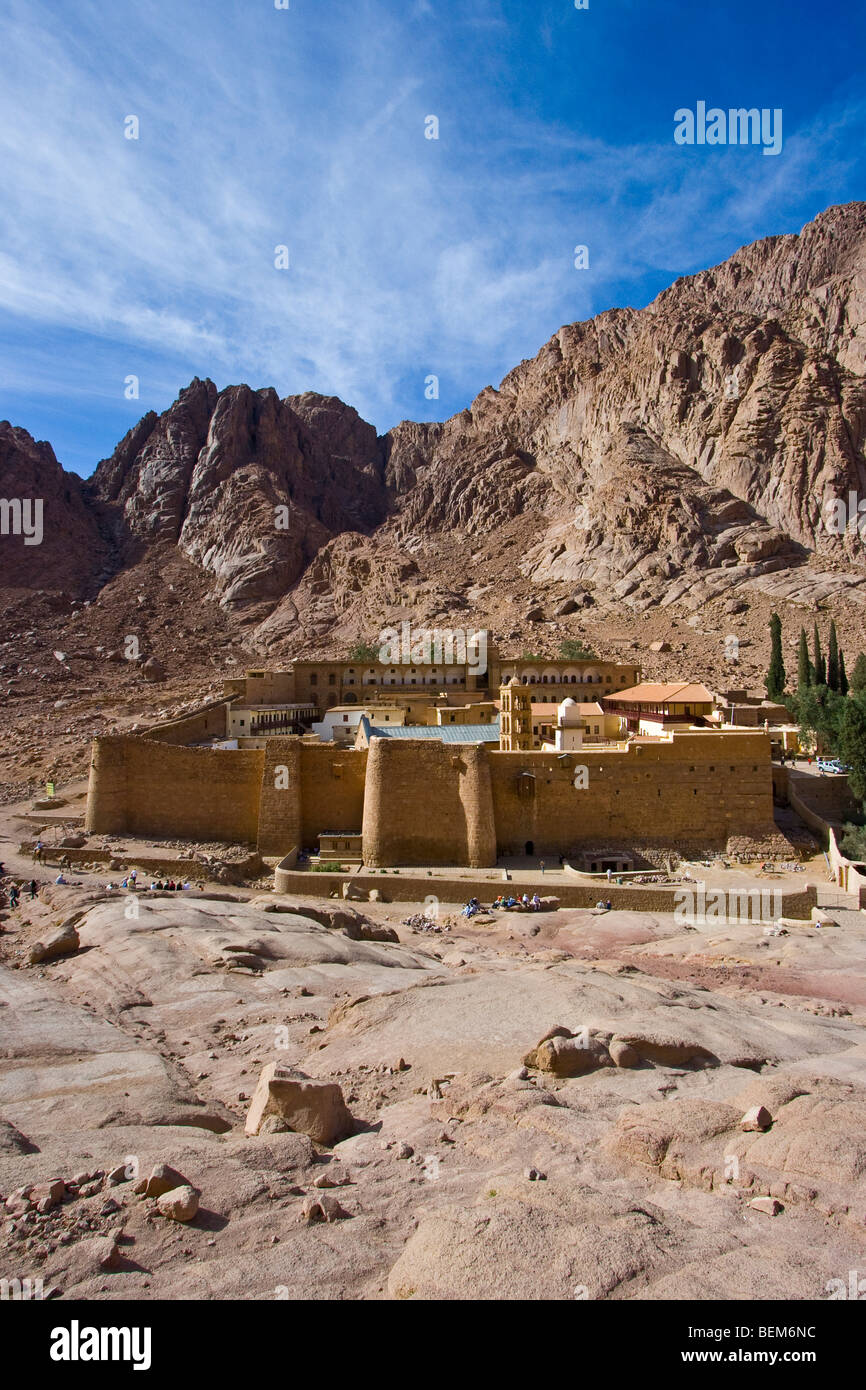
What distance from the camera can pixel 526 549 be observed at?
9406cm

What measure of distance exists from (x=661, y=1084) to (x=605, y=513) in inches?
3137

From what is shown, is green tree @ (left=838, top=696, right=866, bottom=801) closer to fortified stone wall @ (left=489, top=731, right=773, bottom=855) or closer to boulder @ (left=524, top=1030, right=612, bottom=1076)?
fortified stone wall @ (left=489, top=731, right=773, bottom=855)

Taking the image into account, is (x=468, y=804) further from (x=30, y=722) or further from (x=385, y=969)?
(x=30, y=722)

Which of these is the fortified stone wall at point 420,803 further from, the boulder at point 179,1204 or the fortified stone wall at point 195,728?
the boulder at point 179,1204

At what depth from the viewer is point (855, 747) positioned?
29500 millimetres

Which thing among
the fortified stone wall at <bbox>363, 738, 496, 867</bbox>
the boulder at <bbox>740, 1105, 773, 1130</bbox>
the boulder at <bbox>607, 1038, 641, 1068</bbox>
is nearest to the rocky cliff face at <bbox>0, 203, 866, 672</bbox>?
the fortified stone wall at <bbox>363, 738, 496, 867</bbox>

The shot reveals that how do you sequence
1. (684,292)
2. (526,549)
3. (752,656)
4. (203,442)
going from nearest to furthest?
(752,656) → (526,549) → (203,442) → (684,292)

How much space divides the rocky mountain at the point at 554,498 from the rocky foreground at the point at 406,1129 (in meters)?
49.8

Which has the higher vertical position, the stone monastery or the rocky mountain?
the rocky mountain

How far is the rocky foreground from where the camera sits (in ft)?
17.5

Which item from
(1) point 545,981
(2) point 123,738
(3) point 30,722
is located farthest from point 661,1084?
(3) point 30,722

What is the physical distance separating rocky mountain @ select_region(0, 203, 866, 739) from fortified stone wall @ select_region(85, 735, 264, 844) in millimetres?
40330

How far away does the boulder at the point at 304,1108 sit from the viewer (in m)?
7.53

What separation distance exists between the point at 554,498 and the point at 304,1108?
100994mm
